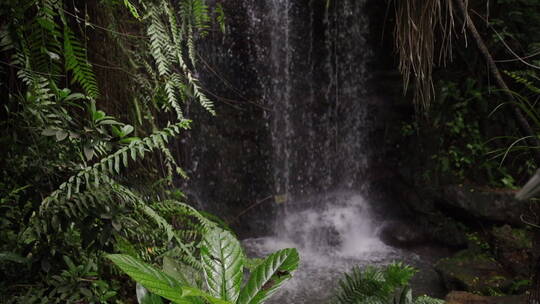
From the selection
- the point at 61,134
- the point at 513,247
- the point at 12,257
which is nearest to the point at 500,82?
the point at 61,134

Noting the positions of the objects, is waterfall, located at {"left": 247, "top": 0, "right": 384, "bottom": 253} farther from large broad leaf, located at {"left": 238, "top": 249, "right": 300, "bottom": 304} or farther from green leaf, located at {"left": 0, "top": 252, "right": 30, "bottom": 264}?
green leaf, located at {"left": 0, "top": 252, "right": 30, "bottom": 264}

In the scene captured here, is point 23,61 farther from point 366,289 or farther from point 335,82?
point 335,82

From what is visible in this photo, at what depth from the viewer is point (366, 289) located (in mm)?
1979

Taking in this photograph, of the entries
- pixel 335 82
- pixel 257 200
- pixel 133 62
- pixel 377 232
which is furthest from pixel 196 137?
pixel 133 62

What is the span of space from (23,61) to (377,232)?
16.2 ft

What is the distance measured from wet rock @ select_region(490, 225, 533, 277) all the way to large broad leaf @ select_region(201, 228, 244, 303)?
11.5 feet

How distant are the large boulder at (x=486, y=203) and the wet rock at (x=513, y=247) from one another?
0.43ft

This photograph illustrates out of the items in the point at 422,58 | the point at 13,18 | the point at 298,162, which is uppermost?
the point at 13,18

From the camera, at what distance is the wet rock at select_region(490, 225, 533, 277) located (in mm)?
3977

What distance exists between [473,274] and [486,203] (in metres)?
1.03

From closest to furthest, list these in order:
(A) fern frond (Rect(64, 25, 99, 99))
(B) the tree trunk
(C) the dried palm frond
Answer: (A) fern frond (Rect(64, 25, 99, 99)) < (B) the tree trunk < (C) the dried palm frond

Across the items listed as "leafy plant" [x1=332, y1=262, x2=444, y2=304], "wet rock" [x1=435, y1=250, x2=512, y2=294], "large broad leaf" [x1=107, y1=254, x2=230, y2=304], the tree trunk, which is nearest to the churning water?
"wet rock" [x1=435, y1=250, x2=512, y2=294]

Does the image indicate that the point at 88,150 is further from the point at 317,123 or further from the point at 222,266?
the point at 317,123

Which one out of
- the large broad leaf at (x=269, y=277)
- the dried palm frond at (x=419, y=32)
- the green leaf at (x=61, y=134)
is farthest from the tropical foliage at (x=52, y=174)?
the dried palm frond at (x=419, y=32)
